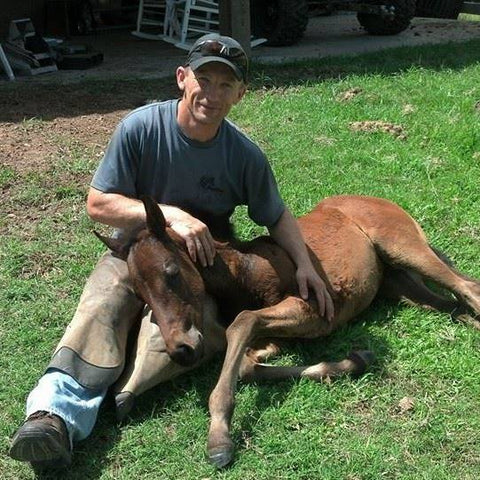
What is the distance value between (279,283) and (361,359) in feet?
2.05

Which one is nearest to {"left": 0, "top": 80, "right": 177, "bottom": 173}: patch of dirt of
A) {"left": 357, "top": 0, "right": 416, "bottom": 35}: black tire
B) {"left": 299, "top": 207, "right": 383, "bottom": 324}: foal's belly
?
{"left": 299, "top": 207, "right": 383, "bottom": 324}: foal's belly

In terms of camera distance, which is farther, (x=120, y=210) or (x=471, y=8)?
(x=471, y=8)

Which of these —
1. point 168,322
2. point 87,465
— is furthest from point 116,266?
point 87,465

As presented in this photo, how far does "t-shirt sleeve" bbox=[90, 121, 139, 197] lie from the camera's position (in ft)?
13.5

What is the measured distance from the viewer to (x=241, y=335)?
3873mm

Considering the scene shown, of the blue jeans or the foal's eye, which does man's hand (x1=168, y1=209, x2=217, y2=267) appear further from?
the blue jeans

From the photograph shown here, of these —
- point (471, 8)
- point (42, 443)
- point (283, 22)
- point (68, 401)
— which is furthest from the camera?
point (471, 8)

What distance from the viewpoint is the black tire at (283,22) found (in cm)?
1269

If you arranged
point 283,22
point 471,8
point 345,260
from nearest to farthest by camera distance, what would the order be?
point 345,260
point 283,22
point 471,8

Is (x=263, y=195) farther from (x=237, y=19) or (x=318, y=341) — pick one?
(x=237, y=19)

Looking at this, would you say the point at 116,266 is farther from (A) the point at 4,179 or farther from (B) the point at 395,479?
(A) the point at 4,179

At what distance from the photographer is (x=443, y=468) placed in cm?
332

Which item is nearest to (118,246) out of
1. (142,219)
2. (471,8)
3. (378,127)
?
(142,219)

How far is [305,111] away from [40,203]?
10.8 ft
